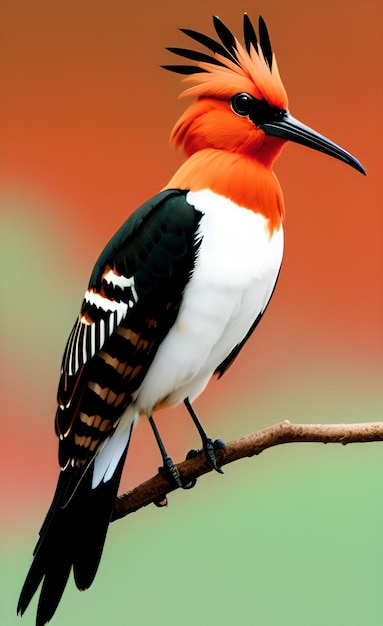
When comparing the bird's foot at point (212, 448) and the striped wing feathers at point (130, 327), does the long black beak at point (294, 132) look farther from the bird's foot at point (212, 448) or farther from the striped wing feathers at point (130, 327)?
the bird's foot at point (212, 448)

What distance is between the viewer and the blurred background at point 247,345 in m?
1.51

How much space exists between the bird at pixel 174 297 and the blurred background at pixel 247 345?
14 cm

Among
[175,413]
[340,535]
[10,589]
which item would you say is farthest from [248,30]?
[10,589]

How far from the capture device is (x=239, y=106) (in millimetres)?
1347

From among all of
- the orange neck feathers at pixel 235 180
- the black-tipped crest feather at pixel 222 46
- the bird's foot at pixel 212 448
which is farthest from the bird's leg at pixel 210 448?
the black-tipped crest feather at pixel 222 46

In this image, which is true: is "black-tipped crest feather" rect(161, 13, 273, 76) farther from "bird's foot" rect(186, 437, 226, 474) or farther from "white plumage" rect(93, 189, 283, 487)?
"bird's foot" rect(186, 437, 226, 474)

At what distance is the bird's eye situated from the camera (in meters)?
1.34

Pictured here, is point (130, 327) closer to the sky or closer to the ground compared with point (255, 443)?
closer to the sky

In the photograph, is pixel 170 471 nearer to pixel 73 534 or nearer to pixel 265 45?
pixel 73 534

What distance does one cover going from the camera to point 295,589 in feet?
5.11

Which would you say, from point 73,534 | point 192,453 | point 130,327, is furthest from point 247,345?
point 73,534

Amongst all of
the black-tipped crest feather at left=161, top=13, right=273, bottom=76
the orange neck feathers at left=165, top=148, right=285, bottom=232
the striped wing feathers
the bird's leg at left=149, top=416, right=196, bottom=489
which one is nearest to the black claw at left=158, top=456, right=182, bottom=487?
the bird's leg at left=149, top=416, right=196, bottom=489

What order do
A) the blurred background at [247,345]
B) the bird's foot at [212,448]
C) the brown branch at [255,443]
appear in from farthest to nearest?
the blurred background at [247,345] < the bird's foot at [212,448] < the brown branch at [255,443]

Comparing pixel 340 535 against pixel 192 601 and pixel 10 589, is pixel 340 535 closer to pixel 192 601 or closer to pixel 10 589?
pixel 192 601
